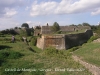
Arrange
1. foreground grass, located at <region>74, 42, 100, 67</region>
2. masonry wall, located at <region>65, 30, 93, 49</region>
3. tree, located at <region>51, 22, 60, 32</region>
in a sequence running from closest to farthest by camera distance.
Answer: foreground grass, located at <region>74, 42, 100, 67</region> → masonry wall, located at <region>65, 30, 93, 49</region> → tree, located at <region>51, 22, 60, 32</region>

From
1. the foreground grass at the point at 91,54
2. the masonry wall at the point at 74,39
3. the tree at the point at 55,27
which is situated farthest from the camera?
the tree at the point at 55,27

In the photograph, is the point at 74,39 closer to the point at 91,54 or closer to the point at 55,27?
the point at 91,54

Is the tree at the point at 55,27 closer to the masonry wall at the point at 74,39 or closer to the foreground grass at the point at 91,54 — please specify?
the masonry wall at the point at 74,39

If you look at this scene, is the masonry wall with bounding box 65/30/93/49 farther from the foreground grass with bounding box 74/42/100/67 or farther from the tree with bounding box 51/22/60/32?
the tree with bounding box 51/22/60/32

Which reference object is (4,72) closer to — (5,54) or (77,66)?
(5,54)

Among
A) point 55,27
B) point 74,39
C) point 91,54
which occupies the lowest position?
point 91,54

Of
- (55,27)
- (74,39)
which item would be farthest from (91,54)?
(55,27)

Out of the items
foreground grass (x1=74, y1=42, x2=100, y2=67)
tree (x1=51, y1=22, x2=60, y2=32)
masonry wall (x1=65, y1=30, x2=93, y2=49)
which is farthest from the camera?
tree (x1=51, y1=22, x2=60, y2=32)

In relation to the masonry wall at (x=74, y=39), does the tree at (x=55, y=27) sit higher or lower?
higher

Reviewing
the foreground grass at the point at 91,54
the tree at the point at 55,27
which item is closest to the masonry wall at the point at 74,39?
the foreground grass at the point at 91,54

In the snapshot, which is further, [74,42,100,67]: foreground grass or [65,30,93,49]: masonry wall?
[65,30,93,49]: masonry wall

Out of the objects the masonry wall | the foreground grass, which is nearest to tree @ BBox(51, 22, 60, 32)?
the masonry wall

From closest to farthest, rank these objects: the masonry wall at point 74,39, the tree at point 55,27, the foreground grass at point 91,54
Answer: the foreground grass at point 91,54
the masonry wall at point 74,39
the tree at point 55,27

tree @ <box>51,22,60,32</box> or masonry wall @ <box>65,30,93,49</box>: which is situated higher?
tree @ <box>51,22,60,32</box>
